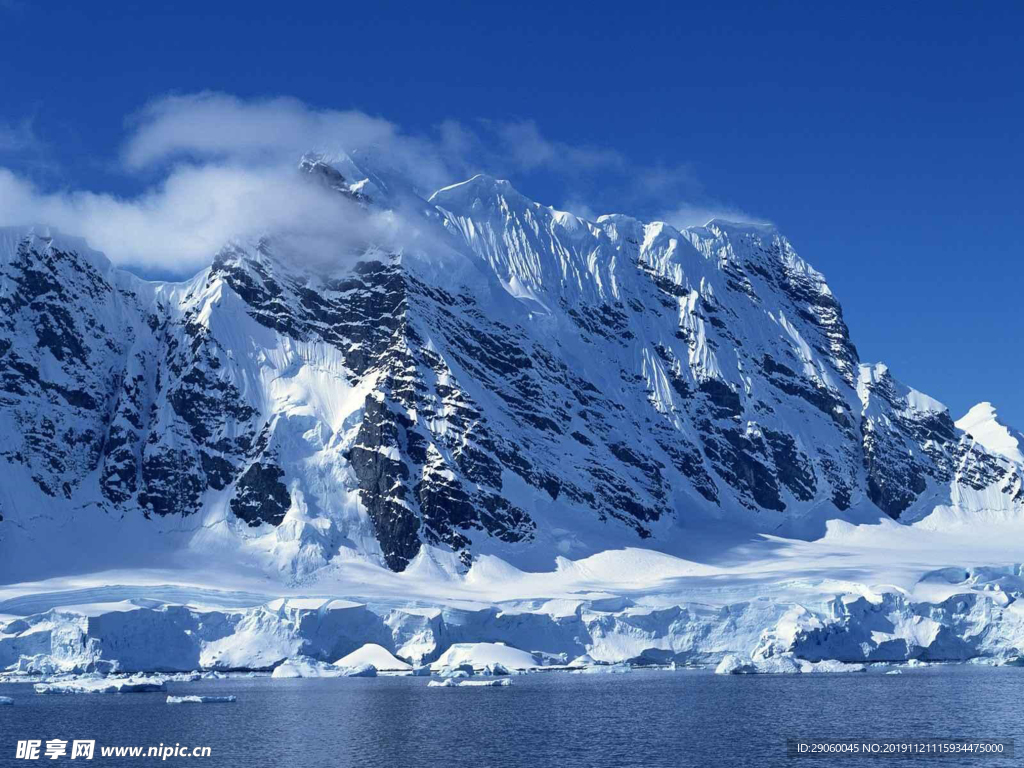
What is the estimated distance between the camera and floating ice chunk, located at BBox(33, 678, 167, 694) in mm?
111500

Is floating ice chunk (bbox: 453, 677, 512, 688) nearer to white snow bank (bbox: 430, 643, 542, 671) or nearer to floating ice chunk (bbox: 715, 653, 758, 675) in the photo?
white snow bank (bbox: 430, 643, 542, 671)

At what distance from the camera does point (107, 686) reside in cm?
11288

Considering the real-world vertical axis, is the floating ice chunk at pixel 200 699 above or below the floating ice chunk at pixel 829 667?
Result: below

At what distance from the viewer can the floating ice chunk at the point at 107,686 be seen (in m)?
112

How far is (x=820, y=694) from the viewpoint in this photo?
10606 centimetres

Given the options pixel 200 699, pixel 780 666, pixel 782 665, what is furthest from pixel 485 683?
pixel 782 665

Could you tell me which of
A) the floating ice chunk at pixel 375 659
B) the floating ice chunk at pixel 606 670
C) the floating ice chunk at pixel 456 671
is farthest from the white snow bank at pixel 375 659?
the floating ice chunk at pixel 606 670

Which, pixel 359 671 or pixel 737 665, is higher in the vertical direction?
pixel 359 671

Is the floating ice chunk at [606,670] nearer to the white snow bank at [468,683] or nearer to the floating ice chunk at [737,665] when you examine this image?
the floating ice chunk at [737,665]

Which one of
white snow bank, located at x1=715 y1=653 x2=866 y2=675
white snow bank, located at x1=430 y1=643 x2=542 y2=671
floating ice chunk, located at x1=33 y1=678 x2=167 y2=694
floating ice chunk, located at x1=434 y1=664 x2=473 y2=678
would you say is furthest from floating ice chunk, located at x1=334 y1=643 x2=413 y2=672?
white snow bank, located at x1=715 y1=653 x2=866 y2=675

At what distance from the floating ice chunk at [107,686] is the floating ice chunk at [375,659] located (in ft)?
85.7

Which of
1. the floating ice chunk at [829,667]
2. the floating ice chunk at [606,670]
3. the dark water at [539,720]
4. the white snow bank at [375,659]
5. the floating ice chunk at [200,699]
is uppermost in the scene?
the white snow bank at [375,659]

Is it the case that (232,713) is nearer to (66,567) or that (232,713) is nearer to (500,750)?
(500,750)

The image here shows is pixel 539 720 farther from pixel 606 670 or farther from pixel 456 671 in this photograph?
pixel 606 670
